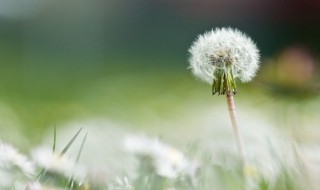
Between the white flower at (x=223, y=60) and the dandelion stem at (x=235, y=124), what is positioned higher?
the white flower at (x=223, y=60)

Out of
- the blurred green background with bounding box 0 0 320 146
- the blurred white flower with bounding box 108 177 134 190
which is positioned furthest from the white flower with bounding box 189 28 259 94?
the blurred green background with bounding box 0 0 320 146

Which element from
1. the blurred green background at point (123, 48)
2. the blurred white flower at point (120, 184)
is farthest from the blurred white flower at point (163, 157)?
the blurred green background at point (123, 48)

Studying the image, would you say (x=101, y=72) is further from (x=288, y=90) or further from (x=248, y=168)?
(x=248, y=168)

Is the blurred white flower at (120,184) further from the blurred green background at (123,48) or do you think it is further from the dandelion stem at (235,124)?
the blurred green background at (123,48)

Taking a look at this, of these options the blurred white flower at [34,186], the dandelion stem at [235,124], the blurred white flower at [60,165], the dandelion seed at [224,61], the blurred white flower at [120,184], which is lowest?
the blurred white flower at [34,186]

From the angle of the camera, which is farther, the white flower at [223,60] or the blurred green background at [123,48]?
the blurred green background at [123,48]

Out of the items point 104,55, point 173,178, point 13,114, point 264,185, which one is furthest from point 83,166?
point 104,55
